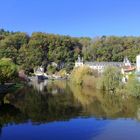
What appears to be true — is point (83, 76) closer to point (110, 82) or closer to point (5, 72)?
point (110, 82)

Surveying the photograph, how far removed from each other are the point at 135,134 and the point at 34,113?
10.1 m

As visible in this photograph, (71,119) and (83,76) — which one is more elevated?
(83,76)

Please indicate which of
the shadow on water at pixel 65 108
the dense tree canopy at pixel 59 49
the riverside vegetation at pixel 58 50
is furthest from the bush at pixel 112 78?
the dense tree canopy at pixel 59 49

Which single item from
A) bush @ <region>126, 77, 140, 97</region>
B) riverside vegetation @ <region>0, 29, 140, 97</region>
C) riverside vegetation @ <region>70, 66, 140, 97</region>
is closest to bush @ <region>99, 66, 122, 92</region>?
riverside vegetation @ <region>70, 66, 140, 97</region>

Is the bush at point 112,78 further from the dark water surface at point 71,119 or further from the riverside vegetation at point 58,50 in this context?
the riverside vegetation at point 58,50

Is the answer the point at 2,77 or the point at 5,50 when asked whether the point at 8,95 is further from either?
the point at 5,50

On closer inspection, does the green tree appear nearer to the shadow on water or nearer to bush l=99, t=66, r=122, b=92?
the shadow on water

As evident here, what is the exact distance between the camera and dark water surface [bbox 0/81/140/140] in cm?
2041

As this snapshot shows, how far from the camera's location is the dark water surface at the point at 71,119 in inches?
803

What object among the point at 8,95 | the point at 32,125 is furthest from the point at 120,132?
the point at 8,95

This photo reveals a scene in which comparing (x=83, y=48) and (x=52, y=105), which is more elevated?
(x=83, y=48)

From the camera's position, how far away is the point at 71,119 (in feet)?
84.0

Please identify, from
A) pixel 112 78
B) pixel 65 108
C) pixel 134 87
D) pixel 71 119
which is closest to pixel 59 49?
pixel 112 78

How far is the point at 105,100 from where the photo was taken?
117 feet
